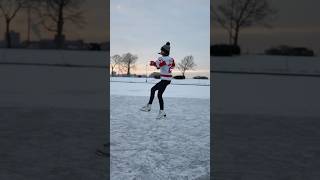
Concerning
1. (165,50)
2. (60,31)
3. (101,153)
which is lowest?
(101,153)

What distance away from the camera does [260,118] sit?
9344 mm

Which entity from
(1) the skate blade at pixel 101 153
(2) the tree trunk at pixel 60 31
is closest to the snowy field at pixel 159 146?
(1) the skate blade at pixel 101 153

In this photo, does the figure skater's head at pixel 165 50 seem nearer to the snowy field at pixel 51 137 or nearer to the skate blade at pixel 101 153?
the snowy field at pixel 51 137

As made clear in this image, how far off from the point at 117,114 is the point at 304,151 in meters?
4.61

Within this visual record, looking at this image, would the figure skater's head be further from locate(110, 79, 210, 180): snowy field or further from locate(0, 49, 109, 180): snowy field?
locate(0, 49, 109, 180): snowy field

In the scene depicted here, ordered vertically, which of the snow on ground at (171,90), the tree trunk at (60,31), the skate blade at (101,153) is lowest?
the skate blade at (101,153)

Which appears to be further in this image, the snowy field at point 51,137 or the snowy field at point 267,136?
the snowy field at point 267,136

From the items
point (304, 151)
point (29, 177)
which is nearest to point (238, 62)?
point (304, 151)

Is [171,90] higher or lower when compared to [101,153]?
higher

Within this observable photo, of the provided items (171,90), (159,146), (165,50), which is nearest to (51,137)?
(159,146)

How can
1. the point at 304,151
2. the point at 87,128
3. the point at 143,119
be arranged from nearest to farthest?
the point at 304,151, the point at 87,128, the point at 143,119

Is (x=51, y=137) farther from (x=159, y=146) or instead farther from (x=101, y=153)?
(x=159, y=146)

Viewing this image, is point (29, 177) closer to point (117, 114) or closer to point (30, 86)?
point (117, 114)

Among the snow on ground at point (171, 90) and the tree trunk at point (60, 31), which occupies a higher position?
the tree trunk at point (60, 31)
